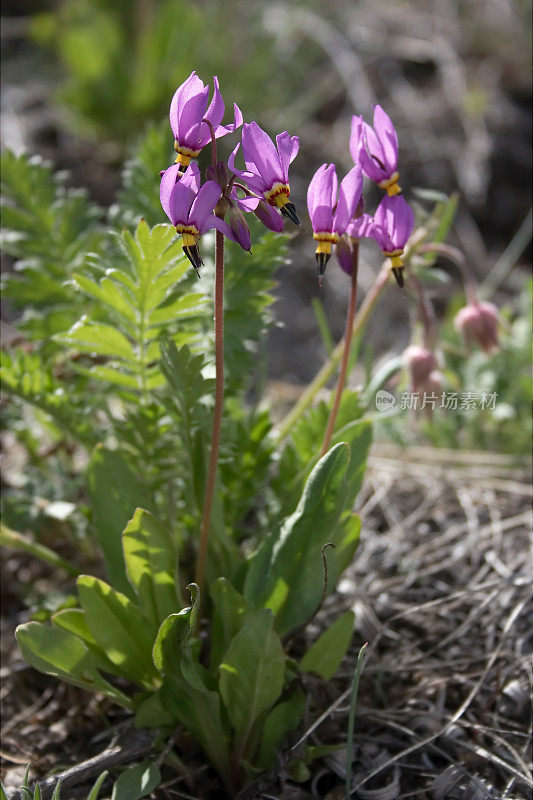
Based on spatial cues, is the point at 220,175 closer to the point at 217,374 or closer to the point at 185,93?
the point at 185,93

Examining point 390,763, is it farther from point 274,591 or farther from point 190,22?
point 190,22

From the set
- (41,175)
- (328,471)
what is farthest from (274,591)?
(41,175)

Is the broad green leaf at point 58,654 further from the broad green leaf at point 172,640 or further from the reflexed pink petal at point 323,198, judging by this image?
the reflexed pink petal at point 323,198

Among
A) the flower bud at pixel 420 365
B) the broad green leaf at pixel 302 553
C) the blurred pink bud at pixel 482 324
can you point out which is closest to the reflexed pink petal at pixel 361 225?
the broad green leaf at pixel 302 553

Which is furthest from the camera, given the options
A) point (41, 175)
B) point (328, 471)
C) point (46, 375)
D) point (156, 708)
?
point (41, 175)

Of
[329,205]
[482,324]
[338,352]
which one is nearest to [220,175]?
[329,205]

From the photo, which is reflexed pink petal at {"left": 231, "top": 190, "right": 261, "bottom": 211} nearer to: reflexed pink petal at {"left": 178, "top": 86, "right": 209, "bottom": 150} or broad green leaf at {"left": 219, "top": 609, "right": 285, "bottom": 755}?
reflexed pink petal at {"left": 178, "top": 86, "right": 209, "bottom": 150}

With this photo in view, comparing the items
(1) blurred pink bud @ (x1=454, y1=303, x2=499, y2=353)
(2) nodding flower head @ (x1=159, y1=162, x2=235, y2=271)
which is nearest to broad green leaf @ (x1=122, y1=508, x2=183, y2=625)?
(2) nodding flower head @ (x1=159, y1=162, x2=235, y2=271)
